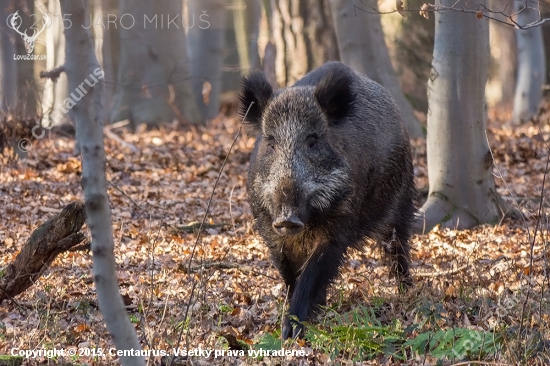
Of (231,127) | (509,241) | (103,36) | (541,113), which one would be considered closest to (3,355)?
(509,241)

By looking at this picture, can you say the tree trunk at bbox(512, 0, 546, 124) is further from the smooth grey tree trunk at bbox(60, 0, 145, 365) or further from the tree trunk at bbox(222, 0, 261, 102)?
the smooth grey tree trunk at bbox(60, 0, 145, 365)

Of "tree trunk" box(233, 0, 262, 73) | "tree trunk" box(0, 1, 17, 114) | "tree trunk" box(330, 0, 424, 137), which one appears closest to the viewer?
"tree trunk" box(330, 0, 424, 137)

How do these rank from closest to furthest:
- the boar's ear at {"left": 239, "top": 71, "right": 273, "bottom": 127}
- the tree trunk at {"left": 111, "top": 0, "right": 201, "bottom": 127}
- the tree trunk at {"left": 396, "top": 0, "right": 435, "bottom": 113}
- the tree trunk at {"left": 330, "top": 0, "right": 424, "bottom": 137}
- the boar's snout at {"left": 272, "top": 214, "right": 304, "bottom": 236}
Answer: the boar's snout at {"left": 272, "top": 214, "right": 304, "bottom": 236} → the boar's ear at {"left": 239, "top": 71, "right": 273, "bottom": 127} → the tree trunk at {"left": 330, "top": 0, "right": 424, "bottom": 137} → the tree trunk at {"left": 111, "top": 0, "right": 201, "bottom": 127} → the tree trunk at {"left": 396, "top": 0, "right": 435, "bottom": 113}

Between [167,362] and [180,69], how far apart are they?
13.6 meters

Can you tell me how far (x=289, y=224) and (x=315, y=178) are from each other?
0.53 m

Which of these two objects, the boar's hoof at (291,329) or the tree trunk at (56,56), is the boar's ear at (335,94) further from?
the tree trunk at (56,56)

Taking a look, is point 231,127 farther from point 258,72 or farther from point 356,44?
point 258,72

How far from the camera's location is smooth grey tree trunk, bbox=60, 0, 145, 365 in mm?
3039

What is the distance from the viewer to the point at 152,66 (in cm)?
1631

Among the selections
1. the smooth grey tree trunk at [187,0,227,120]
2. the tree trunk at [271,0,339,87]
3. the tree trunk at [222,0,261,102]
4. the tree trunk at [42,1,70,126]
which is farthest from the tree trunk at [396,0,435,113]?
the tree trunk at [42,1,70,126]

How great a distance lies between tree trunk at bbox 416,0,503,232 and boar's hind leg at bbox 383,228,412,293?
1012 millimetres

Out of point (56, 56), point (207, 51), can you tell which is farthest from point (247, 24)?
point (56, 56)

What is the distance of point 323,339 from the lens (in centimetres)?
433

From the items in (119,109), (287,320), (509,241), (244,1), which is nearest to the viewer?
(287,320)
